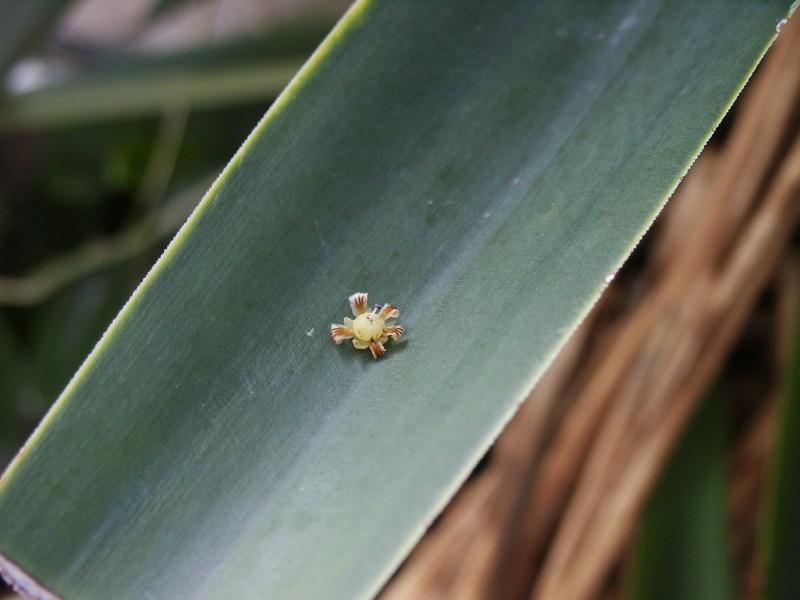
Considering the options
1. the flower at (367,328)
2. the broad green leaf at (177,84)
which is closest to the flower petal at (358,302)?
the flower at (367,328)

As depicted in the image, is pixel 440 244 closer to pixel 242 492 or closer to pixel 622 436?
pixel 242 492

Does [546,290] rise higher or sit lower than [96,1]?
lower

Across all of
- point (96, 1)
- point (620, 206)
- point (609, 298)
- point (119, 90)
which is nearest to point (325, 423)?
point (620, 206)

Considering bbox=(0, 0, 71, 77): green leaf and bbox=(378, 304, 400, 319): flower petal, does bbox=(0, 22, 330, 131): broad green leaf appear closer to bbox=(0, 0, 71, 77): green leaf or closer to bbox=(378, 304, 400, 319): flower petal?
bbox=(0, 0, 71, 77): green leaf

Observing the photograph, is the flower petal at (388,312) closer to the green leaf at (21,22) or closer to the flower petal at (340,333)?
the flower petal at (340,333)

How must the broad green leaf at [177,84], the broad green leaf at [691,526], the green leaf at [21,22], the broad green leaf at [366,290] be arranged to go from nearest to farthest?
1. the broad green leaf at [366,290]
2. the broad green leaf at [691,526]
3. the green leaf at [21,22]
4. the broad green leaf at [177,84]

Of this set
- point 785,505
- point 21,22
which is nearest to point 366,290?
point 785,505

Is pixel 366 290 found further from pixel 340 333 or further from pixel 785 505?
pixel 785 505

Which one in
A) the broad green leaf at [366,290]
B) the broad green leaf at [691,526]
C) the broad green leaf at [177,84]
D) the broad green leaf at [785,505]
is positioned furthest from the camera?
the broad green leaf at [177,84]
